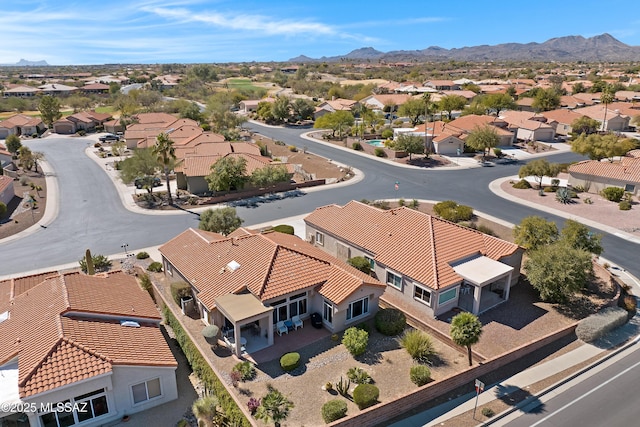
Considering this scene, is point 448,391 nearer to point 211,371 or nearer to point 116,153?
point 211,371

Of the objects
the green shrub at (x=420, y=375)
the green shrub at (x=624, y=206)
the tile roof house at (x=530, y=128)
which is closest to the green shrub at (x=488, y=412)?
the green shrub at (x=420, y=375)

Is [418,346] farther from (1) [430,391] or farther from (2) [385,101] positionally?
(2) [385,101]

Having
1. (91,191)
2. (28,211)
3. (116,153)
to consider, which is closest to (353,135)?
(116,153)

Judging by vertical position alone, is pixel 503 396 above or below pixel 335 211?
below

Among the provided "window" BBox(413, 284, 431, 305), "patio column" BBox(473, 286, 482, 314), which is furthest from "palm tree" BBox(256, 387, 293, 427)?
"patio column" BBox(473, 286, 482, 314)

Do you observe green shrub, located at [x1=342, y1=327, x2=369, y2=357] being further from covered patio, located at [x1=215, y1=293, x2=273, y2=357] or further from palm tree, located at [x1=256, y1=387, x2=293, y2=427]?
palm tree, located at [x1=256, y1=387, x2=293, y2=427]

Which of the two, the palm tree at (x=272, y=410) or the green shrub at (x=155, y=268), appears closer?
the palm tree at (x=272, y=410)

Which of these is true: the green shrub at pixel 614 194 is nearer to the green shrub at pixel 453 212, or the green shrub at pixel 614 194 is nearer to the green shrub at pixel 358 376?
the green shrub at pixel 453 212

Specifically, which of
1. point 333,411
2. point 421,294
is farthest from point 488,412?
point 421,294
